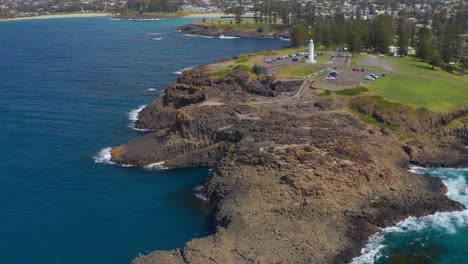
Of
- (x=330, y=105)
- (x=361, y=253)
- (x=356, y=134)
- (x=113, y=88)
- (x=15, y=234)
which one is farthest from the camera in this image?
(x=113, y=88)

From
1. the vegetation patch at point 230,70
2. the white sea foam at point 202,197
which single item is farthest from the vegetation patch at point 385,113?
the white sea foam at point 202,197

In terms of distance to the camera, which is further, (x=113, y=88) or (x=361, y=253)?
(x=113, y=88)

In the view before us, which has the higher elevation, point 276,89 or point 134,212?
point 276,89

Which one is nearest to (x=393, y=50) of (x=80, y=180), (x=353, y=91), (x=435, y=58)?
(x=435, y=58)

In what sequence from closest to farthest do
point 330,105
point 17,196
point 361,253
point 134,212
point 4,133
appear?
point 361,253 < point 134,212 < point 17,196 < point 330,105 < point 4,133

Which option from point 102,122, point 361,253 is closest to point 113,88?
point 102,122

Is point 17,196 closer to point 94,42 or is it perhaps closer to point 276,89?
point 276,89

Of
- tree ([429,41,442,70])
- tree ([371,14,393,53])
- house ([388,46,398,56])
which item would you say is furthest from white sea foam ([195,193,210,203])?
house ([388,46,398,56])
